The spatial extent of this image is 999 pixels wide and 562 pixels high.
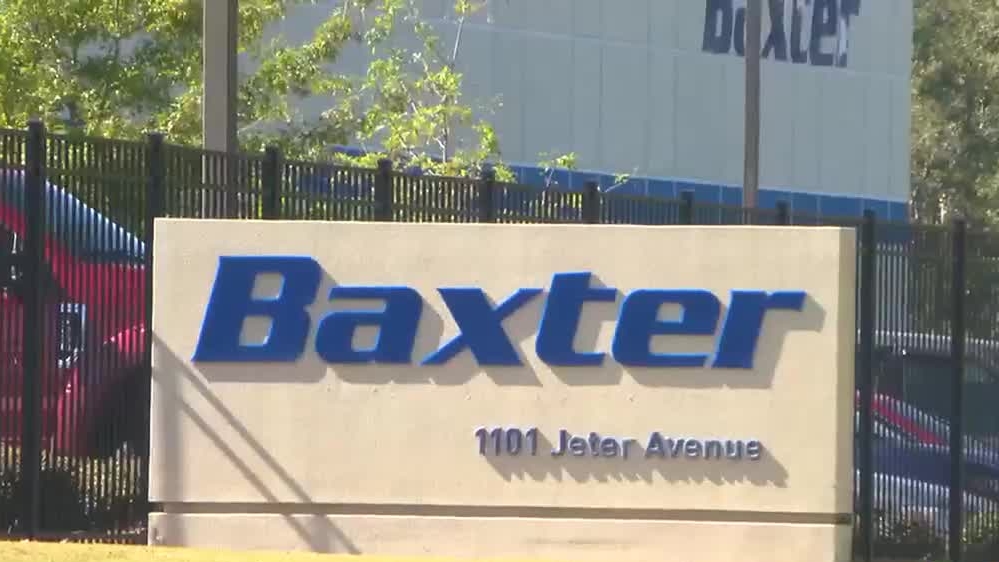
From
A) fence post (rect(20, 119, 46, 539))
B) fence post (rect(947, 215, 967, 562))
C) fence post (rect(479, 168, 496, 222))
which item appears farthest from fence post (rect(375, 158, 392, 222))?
fence post (rect(947, 215, 967, 562))

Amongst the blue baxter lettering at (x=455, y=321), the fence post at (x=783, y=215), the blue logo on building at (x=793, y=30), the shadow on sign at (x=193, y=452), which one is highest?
the blue logo on building at (x=793, y=30)

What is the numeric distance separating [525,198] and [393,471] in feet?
9.46

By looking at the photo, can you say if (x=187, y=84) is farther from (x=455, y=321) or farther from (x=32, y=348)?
(x=455, y=321)

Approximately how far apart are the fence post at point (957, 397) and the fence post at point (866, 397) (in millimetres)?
1068

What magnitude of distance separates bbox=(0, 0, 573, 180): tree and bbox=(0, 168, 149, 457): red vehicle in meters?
10.5

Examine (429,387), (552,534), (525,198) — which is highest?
(525,198)

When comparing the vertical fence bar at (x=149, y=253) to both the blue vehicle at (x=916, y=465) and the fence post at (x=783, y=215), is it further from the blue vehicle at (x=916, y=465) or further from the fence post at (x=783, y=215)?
the blue vehicle at (x=916, y=465)

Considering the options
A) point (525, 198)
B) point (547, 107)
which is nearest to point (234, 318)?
point (525, 198)

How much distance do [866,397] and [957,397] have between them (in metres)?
1.26

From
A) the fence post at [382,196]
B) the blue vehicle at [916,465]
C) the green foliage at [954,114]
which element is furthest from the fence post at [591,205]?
the green foliage at [954,114]

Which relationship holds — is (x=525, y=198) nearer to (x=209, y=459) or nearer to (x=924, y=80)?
(x=209, y=459)

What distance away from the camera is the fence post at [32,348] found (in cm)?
1191

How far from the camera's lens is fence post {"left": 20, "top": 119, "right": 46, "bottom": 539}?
1191cm

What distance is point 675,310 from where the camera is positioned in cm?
1237
